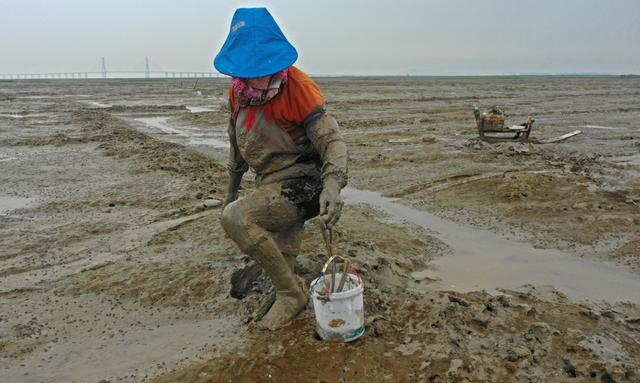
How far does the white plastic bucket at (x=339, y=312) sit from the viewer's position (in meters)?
2.81

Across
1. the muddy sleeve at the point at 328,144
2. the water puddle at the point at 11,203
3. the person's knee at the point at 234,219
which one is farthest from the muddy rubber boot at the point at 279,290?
the water puddle at the point at 11,203

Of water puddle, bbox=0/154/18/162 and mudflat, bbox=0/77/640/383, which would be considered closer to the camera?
mudflat, bbox=0/77/640/383

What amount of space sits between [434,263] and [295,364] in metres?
2.21

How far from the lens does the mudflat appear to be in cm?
289

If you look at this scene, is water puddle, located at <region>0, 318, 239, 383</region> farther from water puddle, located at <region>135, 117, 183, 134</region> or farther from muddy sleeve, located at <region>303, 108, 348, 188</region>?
water puddle, located at <region>135, 117, 183, 134</region>

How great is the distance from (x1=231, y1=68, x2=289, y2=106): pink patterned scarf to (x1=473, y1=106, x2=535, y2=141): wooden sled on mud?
9.07 m

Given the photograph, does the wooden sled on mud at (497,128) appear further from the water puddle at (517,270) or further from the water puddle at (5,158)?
the water puddle at (5,158)

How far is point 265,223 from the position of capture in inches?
123

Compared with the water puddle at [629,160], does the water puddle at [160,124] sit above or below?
below

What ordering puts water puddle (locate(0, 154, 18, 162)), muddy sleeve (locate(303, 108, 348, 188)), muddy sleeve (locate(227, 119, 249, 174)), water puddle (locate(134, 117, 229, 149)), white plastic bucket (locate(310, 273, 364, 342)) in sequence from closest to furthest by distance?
white plastic bucket (locate(310, 273, 364, 342)), muddy sleeve (locate(303, 108, 348, 188)), muddy sleeve (locate(227, 119, 249, 174)), water puddle (locate(0, 154, 18, 162)), water puddle (locate(134, 117, 229, 149))

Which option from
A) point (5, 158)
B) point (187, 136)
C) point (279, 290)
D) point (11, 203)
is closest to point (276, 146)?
point (279, 290)

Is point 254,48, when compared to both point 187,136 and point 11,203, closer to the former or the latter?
point 11,203

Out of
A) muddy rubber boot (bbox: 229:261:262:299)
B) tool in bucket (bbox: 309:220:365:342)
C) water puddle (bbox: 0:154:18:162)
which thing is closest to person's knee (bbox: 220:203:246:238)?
tool in bucket (bbox: 309:220:365:342)

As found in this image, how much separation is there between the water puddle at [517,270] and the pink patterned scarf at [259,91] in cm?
212
